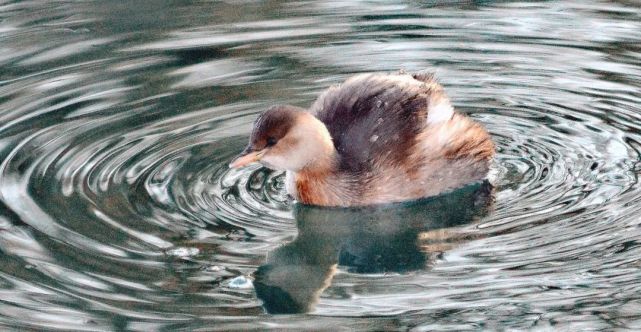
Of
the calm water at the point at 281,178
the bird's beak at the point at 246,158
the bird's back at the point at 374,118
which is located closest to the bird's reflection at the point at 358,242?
the calm water at the point at 281,178

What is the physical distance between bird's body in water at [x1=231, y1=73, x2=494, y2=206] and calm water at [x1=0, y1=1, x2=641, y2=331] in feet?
0.45

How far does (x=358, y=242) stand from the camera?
7391 millimetres

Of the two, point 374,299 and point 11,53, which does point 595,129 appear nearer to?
point 374,299

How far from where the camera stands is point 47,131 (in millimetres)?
9039

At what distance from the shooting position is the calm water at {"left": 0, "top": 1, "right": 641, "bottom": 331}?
6477 mm

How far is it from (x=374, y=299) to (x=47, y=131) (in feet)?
11.2

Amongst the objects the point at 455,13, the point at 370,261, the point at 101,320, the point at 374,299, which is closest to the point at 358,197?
the point at 370,261

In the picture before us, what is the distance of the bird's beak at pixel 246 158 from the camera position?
7.50 m

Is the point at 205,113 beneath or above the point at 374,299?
above

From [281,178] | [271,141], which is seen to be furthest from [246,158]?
[281,178]

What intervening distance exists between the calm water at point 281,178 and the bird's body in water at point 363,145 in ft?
0.45

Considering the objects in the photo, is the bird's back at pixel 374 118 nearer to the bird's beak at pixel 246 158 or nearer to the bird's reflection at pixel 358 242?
the bird's reflection at pixel 358 242

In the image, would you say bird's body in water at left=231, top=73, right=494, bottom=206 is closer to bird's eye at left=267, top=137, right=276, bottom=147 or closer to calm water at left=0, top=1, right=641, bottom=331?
bird's eye at left=267, top=137, right=276, bottom=147

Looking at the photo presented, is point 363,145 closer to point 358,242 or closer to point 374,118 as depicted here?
point 374,118
